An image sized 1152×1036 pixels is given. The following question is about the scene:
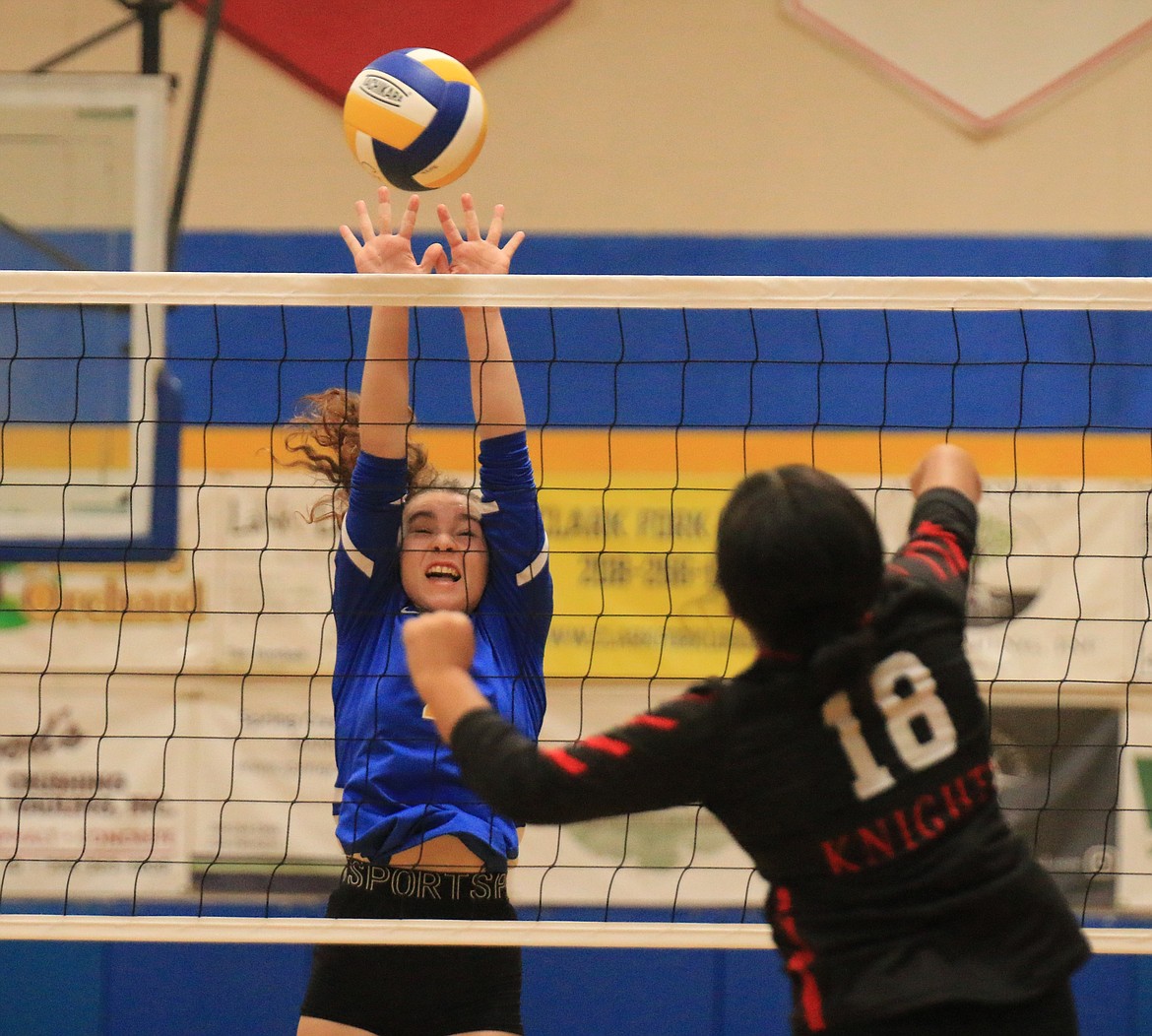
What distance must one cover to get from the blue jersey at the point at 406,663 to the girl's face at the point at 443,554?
2cm

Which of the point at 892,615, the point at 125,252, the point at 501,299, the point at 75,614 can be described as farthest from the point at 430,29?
the point at 892,615

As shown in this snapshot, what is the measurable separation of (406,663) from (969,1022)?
49.5 inches

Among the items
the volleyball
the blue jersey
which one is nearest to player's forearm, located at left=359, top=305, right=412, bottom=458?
the blue jersey

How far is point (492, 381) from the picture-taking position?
237cm

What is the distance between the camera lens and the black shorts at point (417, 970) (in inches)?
88.9

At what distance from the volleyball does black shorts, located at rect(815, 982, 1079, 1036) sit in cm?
195

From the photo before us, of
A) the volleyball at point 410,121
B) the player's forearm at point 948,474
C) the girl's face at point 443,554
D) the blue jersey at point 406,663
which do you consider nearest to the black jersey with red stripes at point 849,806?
the player's forearm at point 948,474

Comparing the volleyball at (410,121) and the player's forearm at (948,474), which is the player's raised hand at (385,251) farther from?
the player's forearm at (948,474)

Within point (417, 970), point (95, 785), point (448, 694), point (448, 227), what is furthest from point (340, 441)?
point (95, 785)

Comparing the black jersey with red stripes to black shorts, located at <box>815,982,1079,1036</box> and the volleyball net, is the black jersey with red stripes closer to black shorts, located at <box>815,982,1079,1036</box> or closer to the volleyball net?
black shorts, located at <box>815,982,1079,1036</box>

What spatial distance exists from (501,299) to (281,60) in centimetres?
332

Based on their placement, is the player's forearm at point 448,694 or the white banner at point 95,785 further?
the white banner at point 95,785

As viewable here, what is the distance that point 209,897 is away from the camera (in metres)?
4.77

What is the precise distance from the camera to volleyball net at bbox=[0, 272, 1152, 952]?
4.60 m
